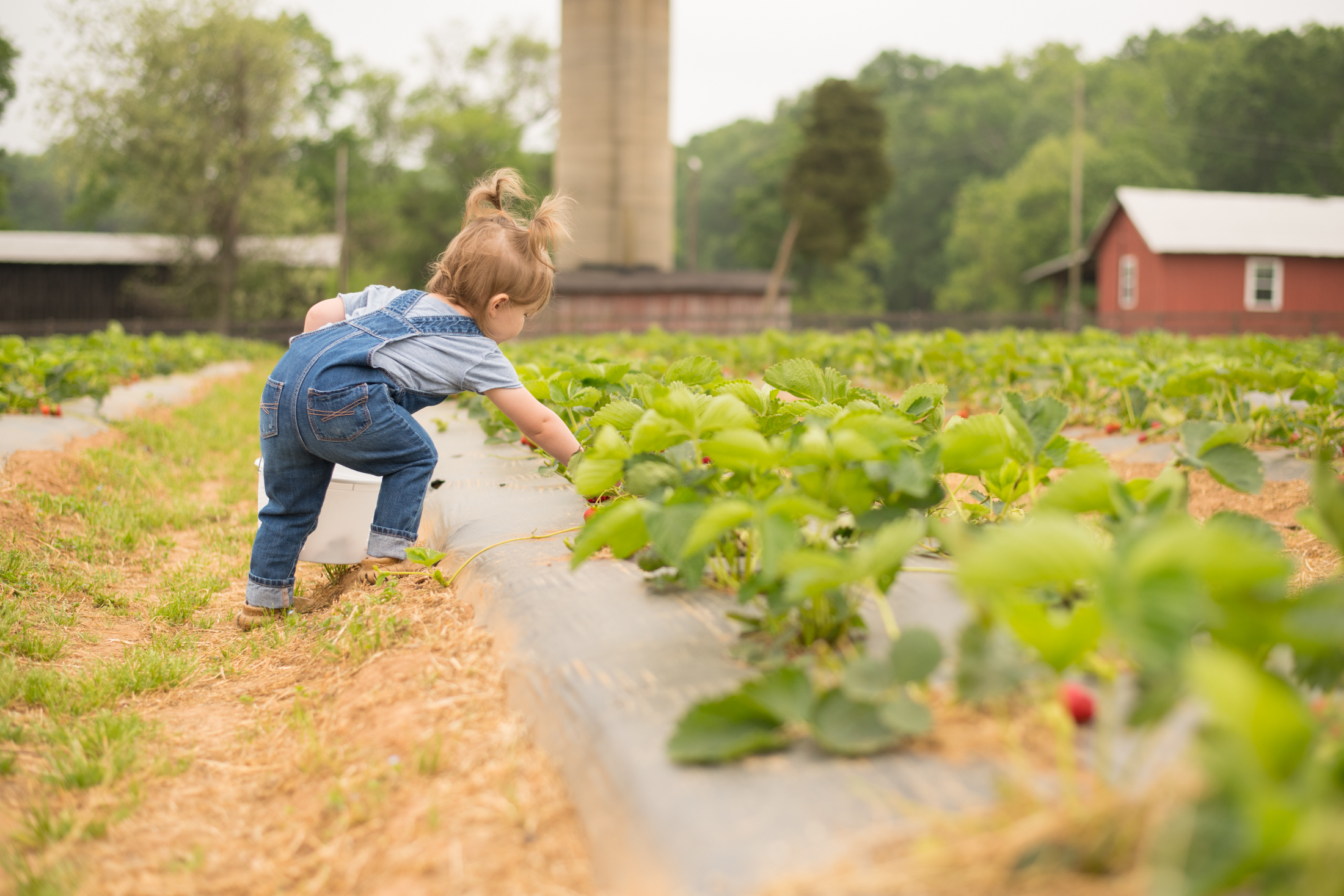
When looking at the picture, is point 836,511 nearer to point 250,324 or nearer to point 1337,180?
point 250,324

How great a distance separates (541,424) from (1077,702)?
174cm

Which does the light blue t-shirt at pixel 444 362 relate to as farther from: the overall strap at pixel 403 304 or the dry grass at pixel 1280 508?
the dry grass at pixel 1280 508

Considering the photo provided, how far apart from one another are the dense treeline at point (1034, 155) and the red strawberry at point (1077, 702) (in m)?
40.7

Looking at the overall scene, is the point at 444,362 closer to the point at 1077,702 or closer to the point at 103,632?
the point at 103,632

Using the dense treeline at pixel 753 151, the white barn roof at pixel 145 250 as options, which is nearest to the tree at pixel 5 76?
the dense treeline at pixel 753 151

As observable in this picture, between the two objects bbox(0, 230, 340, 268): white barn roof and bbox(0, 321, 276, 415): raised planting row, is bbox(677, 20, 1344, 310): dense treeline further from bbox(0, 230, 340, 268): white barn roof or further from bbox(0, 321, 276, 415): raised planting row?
bbox(0, 321, 276, 415): raised planting row

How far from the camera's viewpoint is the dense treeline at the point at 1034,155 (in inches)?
1743

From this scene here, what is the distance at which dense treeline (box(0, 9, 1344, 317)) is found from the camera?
24688 millimetres

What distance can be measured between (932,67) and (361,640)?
72.6m

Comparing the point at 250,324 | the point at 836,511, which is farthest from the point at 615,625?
the point at 250,324

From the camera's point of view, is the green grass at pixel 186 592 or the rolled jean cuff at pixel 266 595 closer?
the rolled jean cuff at pixel 266 595

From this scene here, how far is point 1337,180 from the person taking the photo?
4506 cm

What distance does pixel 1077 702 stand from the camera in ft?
3.75

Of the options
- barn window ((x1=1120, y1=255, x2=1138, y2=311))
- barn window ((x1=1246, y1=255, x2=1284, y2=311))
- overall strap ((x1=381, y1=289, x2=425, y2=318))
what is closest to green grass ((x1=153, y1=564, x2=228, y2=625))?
overall strap ((x1=381, y1=289, x2=425, y2=318))
